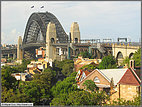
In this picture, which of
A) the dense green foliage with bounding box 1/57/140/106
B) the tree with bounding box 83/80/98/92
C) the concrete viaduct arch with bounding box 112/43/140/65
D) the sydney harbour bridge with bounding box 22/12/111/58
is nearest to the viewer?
the dense green foliage with bounding box 1/57/140/106

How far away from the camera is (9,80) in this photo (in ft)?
128

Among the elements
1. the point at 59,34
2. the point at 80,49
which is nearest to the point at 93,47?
the point at 80,49

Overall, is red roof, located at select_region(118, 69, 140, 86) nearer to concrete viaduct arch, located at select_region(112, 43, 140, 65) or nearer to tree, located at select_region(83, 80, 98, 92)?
tree, located at select_region(83, 80, 98, 92)

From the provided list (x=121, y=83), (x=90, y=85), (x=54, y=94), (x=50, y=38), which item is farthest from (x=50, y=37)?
(x=121, y=83)

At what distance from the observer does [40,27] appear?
13275 cm

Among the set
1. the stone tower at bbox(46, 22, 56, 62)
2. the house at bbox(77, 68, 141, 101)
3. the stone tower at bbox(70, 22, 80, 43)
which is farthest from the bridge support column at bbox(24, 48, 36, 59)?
the house at bbox(77, 68, 141, 101)

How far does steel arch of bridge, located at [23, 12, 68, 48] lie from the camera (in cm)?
12761

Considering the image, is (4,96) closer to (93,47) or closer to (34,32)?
(93,47)

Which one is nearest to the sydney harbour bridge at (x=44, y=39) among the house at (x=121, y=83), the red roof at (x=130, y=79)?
the house at (x=121, y=83)

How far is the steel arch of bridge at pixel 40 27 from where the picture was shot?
419ft

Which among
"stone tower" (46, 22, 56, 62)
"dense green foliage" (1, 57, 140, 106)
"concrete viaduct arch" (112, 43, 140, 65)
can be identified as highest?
"stone tower" (46, 22, 56, 62)

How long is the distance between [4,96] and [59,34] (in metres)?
96.8

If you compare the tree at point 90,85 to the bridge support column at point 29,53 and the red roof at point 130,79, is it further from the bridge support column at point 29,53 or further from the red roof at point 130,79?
the bridge support column at point 29,53

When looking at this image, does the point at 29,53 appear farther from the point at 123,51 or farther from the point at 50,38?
the point at 123,51
